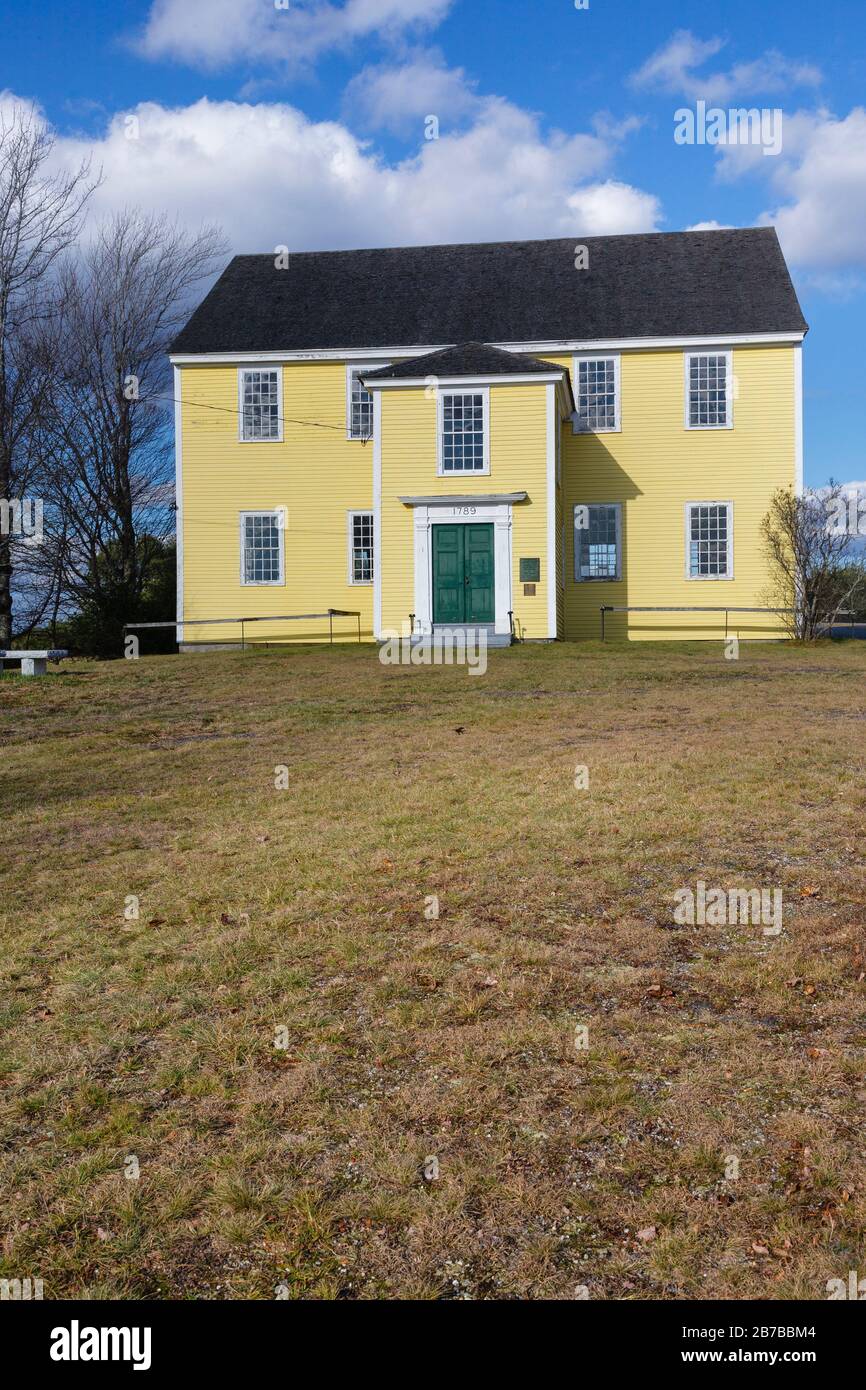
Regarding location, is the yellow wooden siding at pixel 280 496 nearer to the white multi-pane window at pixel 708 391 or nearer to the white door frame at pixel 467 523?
the white door frame at pixel 467 523

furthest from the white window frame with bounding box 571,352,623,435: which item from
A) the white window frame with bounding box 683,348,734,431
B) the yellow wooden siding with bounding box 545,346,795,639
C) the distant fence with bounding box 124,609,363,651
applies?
the distant fence with bounding box 124,609,363,651

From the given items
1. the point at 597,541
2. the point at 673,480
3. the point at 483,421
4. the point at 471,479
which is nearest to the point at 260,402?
the point at 483,421

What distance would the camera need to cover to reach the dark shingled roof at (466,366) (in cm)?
2556

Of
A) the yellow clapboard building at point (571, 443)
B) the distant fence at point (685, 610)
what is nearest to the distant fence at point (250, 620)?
the yellow clapboard building at point (571, 443)

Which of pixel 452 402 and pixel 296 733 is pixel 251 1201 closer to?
pixel 296 733

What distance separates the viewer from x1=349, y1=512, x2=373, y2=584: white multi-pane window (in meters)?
29.4

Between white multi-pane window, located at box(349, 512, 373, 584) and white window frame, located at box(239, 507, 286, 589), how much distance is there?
1.79 metres

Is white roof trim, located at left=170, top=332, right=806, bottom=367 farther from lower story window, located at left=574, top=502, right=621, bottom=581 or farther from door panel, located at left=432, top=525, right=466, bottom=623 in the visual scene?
door panel, located at left=432, top=525, right=466, bottom=623

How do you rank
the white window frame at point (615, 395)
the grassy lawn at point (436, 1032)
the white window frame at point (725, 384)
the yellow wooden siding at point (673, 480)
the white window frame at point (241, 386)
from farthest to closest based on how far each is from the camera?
the white window frame at point (241, 386)
the white window frame at point (615, 395)
the white window frame at point (725, 384)
the yellow wooden siding at point (673, 480)
the grassy lawn at point (436, 1032)

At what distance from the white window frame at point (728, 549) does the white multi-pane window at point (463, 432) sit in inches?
245

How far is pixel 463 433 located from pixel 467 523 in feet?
6.92

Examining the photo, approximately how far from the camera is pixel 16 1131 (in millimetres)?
4633

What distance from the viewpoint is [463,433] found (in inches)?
1025

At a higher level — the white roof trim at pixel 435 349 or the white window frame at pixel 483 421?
the white roof trim at pixel 435 349
